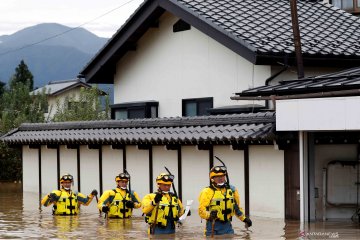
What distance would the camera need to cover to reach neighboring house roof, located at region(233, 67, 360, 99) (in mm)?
17828

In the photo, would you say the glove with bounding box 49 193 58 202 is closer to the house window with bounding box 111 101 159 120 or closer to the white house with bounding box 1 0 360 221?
the white house with bounding box 1 0 360 221

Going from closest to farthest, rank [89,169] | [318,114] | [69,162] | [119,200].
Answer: [318,114], [119,200], [89,169], [69,162]

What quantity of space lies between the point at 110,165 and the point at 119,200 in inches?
250

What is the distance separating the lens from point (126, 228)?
63.4 ft

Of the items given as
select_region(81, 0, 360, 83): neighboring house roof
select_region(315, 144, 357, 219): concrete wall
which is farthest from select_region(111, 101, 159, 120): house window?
select_region(315, 144, 357, 219): concrete wall

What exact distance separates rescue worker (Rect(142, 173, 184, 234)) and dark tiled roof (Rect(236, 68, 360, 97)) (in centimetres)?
432

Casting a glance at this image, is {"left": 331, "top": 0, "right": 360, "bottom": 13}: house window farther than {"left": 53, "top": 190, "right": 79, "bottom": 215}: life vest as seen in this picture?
Yes

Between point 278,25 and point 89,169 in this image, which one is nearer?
point 278,25

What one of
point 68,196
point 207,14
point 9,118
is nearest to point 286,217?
point 68,196

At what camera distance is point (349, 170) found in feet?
65.3

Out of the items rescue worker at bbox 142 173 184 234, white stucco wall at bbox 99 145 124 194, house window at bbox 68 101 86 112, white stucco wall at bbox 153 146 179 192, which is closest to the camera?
rescue worker at bbox 142 173 184 234

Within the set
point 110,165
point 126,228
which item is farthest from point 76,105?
point 126,228

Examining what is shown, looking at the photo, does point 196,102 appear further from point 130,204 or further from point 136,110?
point 130,204

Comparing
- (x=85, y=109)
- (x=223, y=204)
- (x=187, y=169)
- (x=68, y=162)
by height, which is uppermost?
(x=85, y=109)
